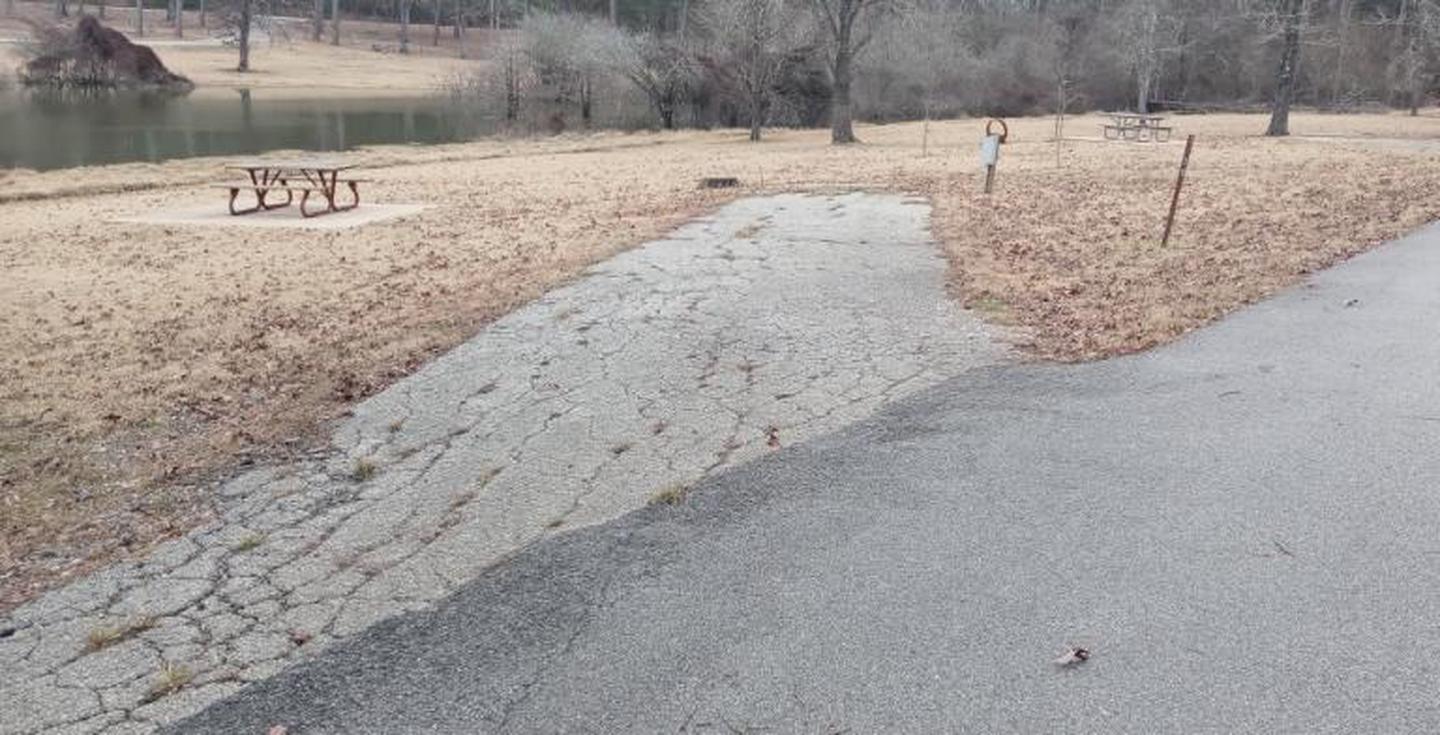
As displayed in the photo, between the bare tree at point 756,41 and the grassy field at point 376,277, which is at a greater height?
the bare tree at point 756,41

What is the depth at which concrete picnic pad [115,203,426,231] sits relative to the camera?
1356cm

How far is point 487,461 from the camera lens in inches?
204

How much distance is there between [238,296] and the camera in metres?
9.30

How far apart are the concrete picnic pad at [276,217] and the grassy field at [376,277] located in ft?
1.56

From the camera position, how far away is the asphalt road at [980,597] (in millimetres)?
3074

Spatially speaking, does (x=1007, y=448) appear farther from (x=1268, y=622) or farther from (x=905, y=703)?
(x=905, y=703)

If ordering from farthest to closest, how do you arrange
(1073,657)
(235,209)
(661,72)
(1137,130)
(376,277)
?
(661,72) → (1137,130) → (235,209) → (376,277) → (1073,657)

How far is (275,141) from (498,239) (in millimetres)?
21872

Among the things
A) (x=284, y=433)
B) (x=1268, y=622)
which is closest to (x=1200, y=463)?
(x=1268, y=622)

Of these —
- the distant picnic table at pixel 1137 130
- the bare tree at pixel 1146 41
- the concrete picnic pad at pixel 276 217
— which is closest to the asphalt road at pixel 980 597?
the concrete picnic pad at pixel 276 217

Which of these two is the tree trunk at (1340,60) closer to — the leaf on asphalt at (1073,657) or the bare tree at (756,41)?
the bare tree at (756,41)

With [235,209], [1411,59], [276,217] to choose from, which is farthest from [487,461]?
[1411,59]

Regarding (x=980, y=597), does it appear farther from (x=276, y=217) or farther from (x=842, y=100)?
(x=842, y=100)

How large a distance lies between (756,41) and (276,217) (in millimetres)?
21822
